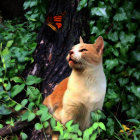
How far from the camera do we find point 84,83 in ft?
6.10

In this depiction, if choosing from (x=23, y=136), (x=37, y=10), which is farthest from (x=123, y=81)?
(x=37, y=10)

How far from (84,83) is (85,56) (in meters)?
0.25

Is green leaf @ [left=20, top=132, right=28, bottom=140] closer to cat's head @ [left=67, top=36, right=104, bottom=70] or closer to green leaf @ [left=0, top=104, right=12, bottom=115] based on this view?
green leaf @ [left=0, top=104, right=12, bottom=115]


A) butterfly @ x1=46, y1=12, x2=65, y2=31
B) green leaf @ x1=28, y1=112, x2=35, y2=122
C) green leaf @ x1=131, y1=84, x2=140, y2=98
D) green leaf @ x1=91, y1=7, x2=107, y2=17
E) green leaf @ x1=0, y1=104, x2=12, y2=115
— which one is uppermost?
green leaf @ x1=91, y1=7, x2=107, y2=17

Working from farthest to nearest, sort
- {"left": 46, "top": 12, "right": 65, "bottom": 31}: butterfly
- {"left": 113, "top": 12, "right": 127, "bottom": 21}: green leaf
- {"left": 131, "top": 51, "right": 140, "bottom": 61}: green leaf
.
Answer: {"left": 131, "top": 51, "right": 140, "bottom": 61}: green leaf
{"left": 113, "top": 12, "right": 127, "bottom": 21}: green leaf
{"left": 46, "top": 12, "right": 65, "bottom": 31}: butterfly

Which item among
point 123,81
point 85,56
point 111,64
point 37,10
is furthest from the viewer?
point 37,10

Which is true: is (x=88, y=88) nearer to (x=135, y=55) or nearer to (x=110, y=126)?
(x=110, y=126)

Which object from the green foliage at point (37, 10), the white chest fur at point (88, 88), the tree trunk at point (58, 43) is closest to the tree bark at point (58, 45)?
the tree trunk at point (58, 43)

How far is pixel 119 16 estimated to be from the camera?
2406 mm

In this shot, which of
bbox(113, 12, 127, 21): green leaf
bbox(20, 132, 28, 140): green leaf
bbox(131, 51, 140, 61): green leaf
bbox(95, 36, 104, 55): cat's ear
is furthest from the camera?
bbox(131, 51, 140, 61): green leaf

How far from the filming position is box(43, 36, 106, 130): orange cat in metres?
1.81

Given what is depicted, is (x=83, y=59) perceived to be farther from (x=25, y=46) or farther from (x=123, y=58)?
(x=25, y=46)

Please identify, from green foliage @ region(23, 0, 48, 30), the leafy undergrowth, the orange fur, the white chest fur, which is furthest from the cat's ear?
green foliage @ region(23, 0, 48, 30)

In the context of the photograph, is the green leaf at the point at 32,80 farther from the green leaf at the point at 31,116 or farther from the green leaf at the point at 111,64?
the green leaf at the point at 111,64
